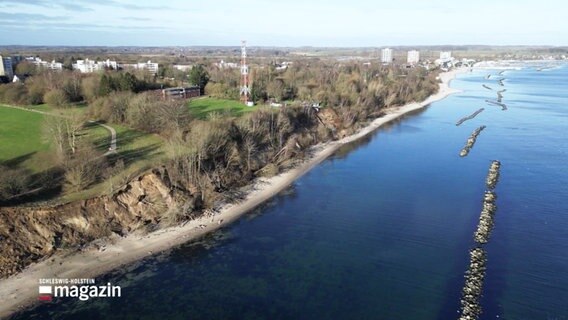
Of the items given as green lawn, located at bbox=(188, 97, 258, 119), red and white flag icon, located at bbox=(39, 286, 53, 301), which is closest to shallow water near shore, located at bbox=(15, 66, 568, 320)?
red and white flag icon, located at bbox=(39, 286, 53, 301)

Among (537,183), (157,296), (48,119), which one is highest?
(48,119)

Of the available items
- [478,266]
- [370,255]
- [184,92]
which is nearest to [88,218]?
[370,255]

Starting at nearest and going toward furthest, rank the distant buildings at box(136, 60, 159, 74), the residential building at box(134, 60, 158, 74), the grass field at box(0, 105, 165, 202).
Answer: the grass field at box(0, 105, 165, 202)
the distant buildings at box(136, 60, 159, 74)
the residential building at box(134, 60, 158, 74)

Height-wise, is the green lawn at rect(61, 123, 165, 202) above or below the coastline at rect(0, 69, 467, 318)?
above

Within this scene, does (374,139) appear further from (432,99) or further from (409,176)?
(432,99)

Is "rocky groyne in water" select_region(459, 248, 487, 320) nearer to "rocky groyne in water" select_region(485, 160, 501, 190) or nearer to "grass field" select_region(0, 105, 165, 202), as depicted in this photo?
"rocky groyne in water" select_region(485, 160, 501, 190)

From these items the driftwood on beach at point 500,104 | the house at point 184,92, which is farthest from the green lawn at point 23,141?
the driftwood on beach at point 500,104

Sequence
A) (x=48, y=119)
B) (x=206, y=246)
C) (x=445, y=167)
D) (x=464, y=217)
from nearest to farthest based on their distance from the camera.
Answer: (x=206, y=246) → (x=464, y=217) → (x=48, y=119) → (x=445, y=167)

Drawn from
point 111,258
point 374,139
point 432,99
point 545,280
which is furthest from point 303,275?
point 432,99
